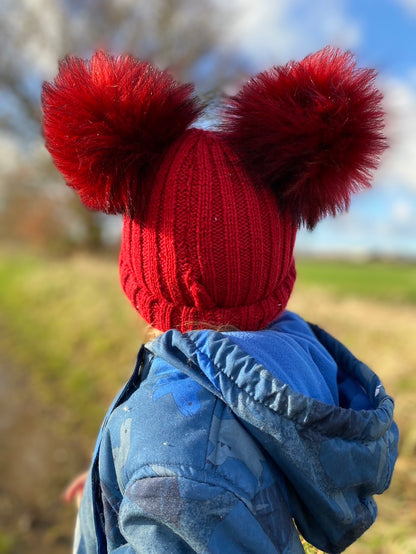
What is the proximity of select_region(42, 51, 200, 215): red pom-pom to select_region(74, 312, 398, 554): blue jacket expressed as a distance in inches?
19.3

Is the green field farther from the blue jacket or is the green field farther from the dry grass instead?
the blue jacket

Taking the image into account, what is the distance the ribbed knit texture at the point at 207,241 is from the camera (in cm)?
137

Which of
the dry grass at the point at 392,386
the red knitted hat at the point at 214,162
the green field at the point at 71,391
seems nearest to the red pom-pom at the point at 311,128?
the red knitted hat at the point at 214,162

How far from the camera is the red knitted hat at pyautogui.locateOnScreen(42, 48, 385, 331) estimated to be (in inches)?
52.7

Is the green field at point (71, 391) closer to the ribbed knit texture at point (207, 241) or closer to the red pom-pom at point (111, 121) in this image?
the ribbed knit texture at point (207, 241)

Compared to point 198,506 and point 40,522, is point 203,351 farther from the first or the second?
point 40,522

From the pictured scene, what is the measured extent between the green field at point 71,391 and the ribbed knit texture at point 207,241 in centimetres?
42

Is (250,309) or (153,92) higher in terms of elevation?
(153,92)

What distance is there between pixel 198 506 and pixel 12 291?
523 inches

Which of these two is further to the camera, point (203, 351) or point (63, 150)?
point (63, 150)

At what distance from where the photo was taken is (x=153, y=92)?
138cm

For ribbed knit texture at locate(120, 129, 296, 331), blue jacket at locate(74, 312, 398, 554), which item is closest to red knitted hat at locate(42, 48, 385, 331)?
ribbed knit texture at locate(120, 129, 296, 331)

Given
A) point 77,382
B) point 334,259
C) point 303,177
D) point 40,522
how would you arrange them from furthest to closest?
point 334,259
point 77,382
point 40,522
point 303,177

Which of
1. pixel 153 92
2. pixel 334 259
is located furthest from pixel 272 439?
pixel 334 259
